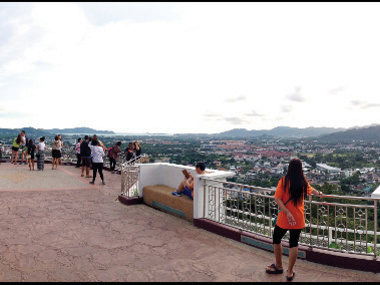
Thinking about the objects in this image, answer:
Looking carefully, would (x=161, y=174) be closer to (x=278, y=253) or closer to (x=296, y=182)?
(x=278, y=253)

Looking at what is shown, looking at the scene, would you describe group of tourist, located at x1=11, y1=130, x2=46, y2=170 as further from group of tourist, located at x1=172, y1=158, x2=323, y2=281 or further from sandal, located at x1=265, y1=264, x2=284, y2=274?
group of tourist, located at x1=172, y1=158, x2=323, y2=281

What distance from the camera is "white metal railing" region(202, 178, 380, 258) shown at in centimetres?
429

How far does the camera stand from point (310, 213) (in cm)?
463

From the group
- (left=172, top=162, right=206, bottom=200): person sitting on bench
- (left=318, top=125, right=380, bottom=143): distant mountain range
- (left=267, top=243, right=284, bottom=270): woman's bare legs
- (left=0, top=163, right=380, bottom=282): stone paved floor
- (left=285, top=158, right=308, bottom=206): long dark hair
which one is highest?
(left=318, top=125, right=380, bottom=143): distant mountain range

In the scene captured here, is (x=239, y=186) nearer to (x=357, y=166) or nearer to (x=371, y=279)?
(x=371, y=279)

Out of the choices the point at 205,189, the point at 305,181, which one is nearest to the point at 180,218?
the point at 205,189

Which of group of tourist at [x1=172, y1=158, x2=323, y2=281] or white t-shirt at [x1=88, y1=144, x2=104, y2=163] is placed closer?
group of tourist at [x1=172, y1=158, x2=323, y2=281]

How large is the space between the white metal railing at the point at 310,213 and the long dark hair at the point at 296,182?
0.77 meters

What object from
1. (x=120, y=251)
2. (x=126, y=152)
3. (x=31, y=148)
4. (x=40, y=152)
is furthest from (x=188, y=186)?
(x=31, y=148)

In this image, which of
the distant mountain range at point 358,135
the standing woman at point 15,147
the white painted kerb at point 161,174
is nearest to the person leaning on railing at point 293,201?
the white painted kerb at point 161,174

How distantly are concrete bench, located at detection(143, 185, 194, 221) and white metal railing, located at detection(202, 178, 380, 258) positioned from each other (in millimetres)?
530

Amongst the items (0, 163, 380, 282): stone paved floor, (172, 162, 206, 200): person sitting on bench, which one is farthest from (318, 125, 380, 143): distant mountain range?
(0, 163, 380, 282): stone paved floor

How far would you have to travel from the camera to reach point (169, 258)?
15.0ft

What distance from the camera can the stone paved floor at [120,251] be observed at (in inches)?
157
